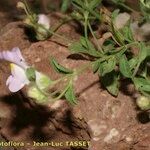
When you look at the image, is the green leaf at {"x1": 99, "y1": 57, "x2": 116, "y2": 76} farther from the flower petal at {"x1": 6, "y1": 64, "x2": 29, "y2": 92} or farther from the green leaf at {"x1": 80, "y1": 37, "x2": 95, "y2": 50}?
the flower petal at {"x1": 6, "y1": 64, "x2": 29, "y2": 92}

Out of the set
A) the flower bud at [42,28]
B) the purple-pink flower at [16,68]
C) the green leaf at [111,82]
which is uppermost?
the purple-pink flower at [16,68]

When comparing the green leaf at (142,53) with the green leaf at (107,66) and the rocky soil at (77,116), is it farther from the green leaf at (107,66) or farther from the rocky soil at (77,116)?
the rocky soil at (77,116)

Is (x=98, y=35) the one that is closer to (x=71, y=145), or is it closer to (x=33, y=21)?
(x=33, y=21)

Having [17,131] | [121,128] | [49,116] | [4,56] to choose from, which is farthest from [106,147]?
[4,56]

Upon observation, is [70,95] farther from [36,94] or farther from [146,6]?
[146,6]

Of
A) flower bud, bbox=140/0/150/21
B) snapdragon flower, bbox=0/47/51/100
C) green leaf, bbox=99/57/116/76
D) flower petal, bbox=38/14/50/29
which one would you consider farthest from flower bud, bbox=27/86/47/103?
flower petal, bbox=38/14/50/29

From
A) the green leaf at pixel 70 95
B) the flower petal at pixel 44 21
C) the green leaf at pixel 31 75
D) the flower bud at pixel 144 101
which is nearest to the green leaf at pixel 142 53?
the flower bud at pixel 144 101

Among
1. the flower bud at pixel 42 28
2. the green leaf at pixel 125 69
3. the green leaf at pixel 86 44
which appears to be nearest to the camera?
the green leaf at pixel 125 69
